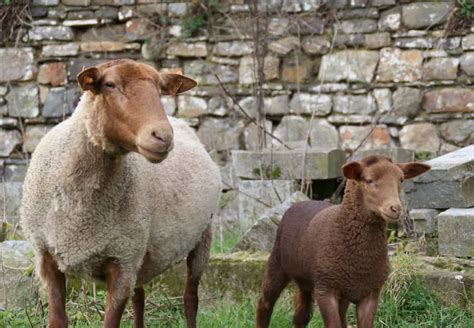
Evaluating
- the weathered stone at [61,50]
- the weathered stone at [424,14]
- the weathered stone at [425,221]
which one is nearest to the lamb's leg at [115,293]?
the weathered stone at [425,221]

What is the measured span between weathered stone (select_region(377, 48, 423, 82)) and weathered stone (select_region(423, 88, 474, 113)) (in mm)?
235

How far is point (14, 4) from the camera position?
10164mm

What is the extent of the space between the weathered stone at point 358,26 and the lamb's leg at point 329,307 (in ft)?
15.0

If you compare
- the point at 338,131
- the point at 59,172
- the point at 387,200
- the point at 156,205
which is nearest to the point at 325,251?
the point at 387,200

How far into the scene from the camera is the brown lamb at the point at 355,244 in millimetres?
5037

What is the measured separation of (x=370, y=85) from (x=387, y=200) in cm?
445

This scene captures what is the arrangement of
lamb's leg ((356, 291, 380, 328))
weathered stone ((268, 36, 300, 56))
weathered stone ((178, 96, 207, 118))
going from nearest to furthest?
lamb's leg ((356, 291, 380, 328)), weathered stone ((268, 36, 300, 56)), weathered stone ((178, 96, 207, 118))

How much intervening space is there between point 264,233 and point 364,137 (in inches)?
102

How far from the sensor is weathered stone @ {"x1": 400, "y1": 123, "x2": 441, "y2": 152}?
8992 millimetres

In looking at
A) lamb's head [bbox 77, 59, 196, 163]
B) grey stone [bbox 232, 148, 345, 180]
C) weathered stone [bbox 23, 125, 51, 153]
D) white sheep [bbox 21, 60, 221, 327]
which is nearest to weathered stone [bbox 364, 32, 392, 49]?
grey stone [bbox 232, 148, 345, 180]

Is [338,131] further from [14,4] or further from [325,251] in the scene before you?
[325,251]

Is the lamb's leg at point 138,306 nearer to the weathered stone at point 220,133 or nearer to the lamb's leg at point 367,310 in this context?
the lamb's leg at point 367,310

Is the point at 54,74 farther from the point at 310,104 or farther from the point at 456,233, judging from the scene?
the point at 456,233

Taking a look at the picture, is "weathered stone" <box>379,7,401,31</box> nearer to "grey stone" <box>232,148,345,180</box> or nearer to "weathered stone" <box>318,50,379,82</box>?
"weathered stone" <box>318,50,379,82</box>
